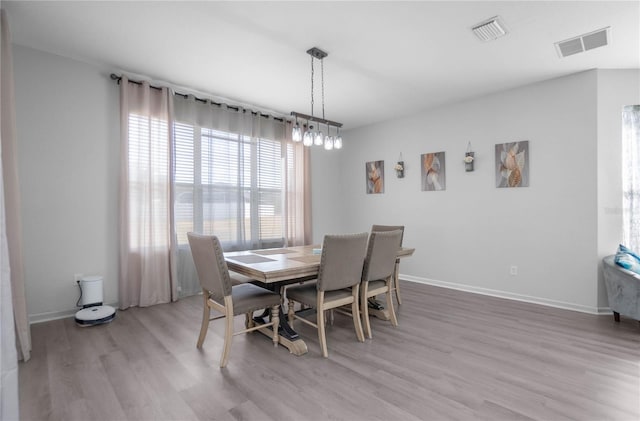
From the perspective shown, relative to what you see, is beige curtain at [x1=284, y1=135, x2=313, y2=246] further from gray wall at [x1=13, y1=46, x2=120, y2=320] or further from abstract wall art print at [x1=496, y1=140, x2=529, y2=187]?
abstract wall art print at [x1=496, y1=140, x2=529, y2=187]

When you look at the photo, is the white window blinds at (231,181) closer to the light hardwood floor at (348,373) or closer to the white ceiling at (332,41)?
the white ceiling at (332,41)

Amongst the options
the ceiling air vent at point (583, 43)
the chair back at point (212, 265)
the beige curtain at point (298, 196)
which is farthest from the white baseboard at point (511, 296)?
the chair back at point (212, 265)

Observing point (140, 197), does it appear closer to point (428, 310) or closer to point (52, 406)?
point (52, 406)

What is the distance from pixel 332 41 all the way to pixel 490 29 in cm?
132

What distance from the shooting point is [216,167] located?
4.25 meters

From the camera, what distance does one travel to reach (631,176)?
341cm

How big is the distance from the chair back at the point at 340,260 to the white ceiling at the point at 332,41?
5.72 ft

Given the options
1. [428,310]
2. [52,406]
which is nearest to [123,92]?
[52,406]

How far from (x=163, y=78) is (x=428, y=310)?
3983 millimetres

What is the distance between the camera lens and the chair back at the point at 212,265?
88.0 inches

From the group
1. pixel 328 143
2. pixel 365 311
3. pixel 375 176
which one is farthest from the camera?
pixel 375 176

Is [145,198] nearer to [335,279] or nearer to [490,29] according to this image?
[335,279]

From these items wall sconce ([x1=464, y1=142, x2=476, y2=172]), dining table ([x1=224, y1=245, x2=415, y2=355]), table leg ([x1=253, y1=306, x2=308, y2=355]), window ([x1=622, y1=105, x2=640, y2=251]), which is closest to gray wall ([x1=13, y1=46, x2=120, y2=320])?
dining table ([x1=224, y1=245, x2=415, y2=355])

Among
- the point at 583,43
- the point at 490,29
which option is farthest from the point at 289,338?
the point at 583,43
